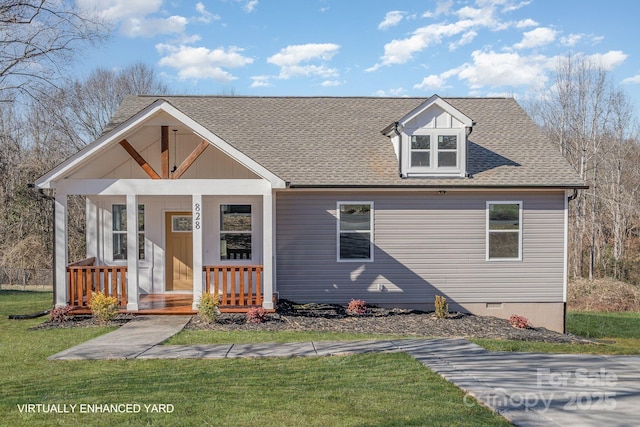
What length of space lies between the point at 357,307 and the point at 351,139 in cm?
512

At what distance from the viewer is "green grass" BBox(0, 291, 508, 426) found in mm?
5051

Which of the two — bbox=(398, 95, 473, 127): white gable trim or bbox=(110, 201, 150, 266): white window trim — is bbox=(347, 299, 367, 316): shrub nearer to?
bbox=(398, 95, 473, 127): white gable trim

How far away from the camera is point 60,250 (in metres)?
11.1

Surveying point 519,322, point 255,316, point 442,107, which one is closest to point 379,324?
point 255,316

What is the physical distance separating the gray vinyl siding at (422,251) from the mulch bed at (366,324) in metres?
0.79

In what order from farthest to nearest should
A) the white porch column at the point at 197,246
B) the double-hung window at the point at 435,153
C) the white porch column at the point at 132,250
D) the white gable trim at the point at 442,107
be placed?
the double-hung window at the point at 435,153 → the white gable trim at the point at 442,107 → the white porch column at the point at 197,246 → the white porch column at the point at 132,250

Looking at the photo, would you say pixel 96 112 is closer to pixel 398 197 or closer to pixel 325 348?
pixel 398 197

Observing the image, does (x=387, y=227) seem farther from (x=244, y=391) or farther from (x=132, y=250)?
(x=244, y=391)

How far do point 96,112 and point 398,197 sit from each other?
24.5 m

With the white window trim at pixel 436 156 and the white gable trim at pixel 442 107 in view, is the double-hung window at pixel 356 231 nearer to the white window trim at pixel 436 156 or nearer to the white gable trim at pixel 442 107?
the white window trim at pixel 436 156

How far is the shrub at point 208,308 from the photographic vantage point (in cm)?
1046

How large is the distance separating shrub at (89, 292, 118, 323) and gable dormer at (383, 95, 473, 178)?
7.46 meters

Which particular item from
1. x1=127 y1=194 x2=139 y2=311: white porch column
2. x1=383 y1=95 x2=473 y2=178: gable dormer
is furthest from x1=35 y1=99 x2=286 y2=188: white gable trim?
x1=383 y1=95 x2=473 y2=178: gable dormer

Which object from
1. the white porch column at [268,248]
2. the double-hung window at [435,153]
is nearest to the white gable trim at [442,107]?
the double-hung window at [435,153]
